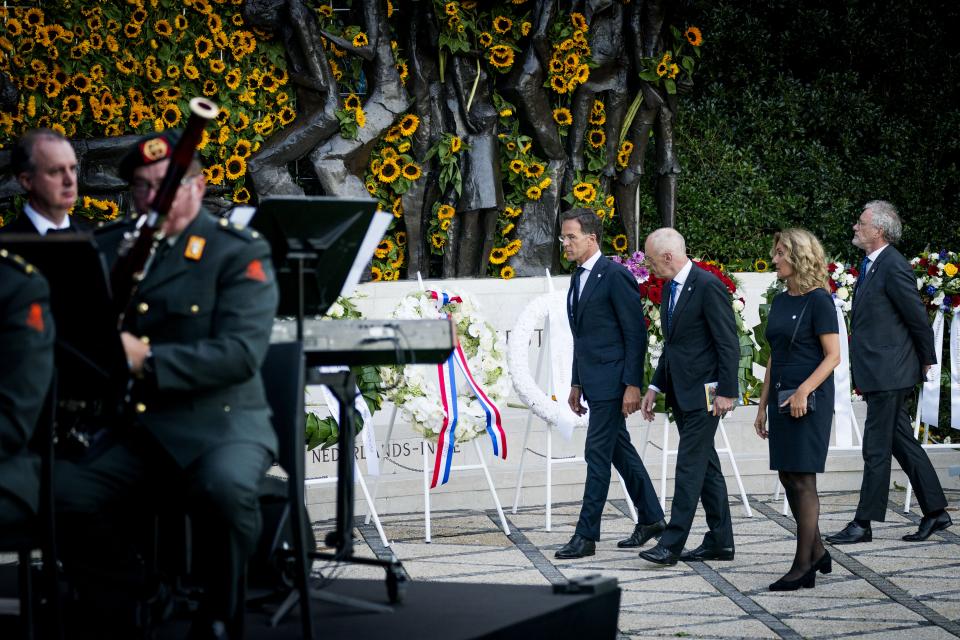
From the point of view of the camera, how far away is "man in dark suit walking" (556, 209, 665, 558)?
649 cm

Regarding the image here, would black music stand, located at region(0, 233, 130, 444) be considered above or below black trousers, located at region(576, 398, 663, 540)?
above

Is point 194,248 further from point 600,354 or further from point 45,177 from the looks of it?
point 600,354

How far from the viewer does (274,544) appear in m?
4.09

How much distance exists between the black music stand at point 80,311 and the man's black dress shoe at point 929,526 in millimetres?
4944

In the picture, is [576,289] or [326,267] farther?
[576,289]

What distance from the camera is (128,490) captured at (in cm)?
365

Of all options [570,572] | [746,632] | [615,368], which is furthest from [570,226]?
[746,632]

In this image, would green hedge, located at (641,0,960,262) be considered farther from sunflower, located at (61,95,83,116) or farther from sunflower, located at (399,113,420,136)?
sunflower, located at (61,95,83,116)

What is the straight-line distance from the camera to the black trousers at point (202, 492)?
3.51 metres

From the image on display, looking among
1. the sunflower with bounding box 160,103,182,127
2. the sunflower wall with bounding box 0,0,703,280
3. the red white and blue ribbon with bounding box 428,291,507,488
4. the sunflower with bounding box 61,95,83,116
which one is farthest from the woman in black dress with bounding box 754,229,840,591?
the sunflower with bounding box 61,95,83,116

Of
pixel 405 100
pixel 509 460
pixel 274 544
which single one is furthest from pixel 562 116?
pixel 274 544

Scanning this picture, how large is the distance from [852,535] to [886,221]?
5.69 feet

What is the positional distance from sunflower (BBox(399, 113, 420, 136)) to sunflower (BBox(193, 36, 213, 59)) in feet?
5.07

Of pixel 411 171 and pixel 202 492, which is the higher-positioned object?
pixel 411 171
